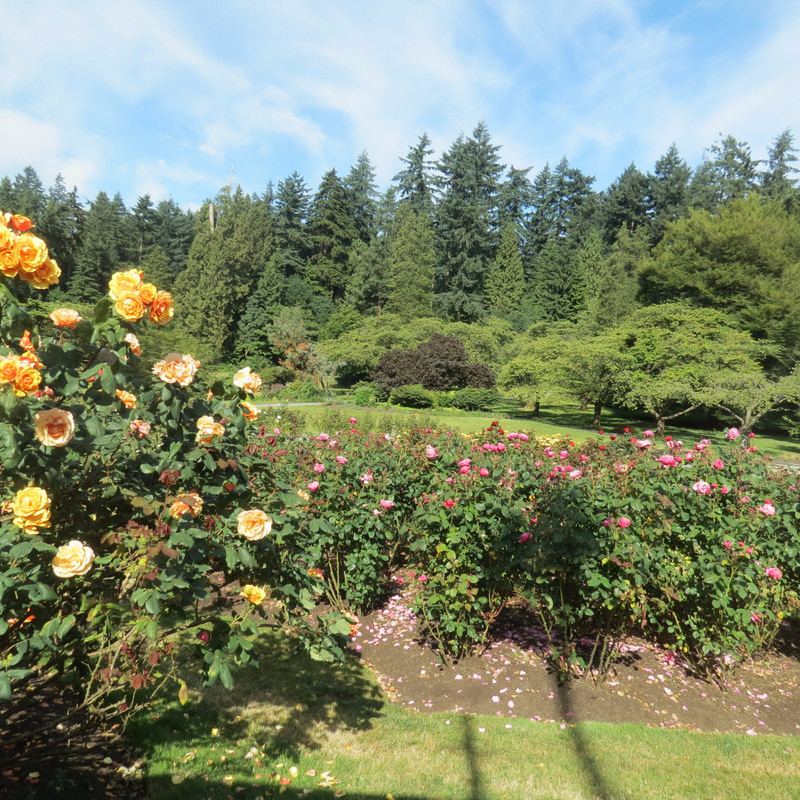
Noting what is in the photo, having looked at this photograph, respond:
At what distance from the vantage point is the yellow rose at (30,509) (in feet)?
4.67

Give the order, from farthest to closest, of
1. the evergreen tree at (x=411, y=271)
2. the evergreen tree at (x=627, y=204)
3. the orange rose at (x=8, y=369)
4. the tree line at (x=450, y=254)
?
the evergreen tree at (x=627, y=204) → the evergreen tree at (x=411, y=271) → the tree line at (x=450, y=254) → the orange rose at (x=8, y=369)

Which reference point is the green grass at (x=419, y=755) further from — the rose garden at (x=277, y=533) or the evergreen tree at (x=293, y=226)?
the evergreen tree at (x=293, y=226)

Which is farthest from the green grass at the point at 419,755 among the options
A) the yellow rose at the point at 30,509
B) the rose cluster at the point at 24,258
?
the rose cluster at the point at 24,258

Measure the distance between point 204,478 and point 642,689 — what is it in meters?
3.17

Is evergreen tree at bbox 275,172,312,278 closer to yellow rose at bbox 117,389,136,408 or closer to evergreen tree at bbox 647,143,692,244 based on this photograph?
evergreen tree at bbox 647,143,692,244

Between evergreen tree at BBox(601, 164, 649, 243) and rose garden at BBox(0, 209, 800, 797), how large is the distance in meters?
49.6

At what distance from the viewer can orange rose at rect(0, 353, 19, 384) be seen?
1.38m

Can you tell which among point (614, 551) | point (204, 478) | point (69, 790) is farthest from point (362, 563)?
point (204, 478)

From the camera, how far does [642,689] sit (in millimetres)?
3502

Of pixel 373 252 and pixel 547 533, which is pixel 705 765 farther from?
pixel 373 252

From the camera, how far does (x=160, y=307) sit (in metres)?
1.67

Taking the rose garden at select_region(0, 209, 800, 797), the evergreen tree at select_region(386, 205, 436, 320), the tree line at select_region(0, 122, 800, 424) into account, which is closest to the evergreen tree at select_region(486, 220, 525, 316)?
the tree line at select_region(0, 122, 800, 424)

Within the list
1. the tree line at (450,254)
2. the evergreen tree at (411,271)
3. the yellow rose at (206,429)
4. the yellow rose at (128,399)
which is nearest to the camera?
the yellow rose at (206,429)

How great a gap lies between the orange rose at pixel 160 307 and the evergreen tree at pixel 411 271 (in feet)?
108
